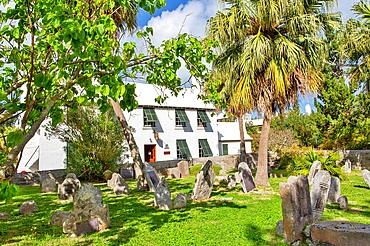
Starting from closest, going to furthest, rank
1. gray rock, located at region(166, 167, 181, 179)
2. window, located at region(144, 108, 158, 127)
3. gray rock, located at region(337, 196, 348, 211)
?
gray rock, located at region(337, 196, 348, 211), gray rock, located at region(166, 167, 181, 179), window, located at region(144, 108, 158, 127)

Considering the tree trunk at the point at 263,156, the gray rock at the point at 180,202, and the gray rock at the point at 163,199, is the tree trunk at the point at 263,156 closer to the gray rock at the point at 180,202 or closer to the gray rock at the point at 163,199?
the gray rock at the point at 180,202

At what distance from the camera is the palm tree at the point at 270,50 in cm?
1089

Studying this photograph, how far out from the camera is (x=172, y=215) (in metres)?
7.76

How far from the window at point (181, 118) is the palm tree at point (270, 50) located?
41.5 ft

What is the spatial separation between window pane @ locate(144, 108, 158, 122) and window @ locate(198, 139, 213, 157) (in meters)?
5.39

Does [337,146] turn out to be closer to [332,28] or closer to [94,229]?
[332,28]

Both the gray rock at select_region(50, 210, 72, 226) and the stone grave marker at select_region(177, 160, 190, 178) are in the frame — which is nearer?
the gray rock at select_region(50, 210, 72, 226)

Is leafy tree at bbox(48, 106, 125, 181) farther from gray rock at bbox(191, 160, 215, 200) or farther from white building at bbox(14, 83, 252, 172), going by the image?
gray rock at bbox(191, 160, 215, 200)

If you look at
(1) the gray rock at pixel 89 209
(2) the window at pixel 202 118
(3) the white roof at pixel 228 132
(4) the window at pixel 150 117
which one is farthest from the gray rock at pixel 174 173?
(3) the white roof at pixel 228 132

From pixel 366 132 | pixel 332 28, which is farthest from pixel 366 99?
pixel 332 28

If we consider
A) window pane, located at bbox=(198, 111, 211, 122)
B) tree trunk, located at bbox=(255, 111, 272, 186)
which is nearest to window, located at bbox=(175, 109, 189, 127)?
window pane, located at bbox=(198, 111, 211, 122)

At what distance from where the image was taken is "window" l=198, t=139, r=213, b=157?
85.0 feet

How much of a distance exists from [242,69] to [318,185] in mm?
5917

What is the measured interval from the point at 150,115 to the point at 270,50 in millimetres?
13522
